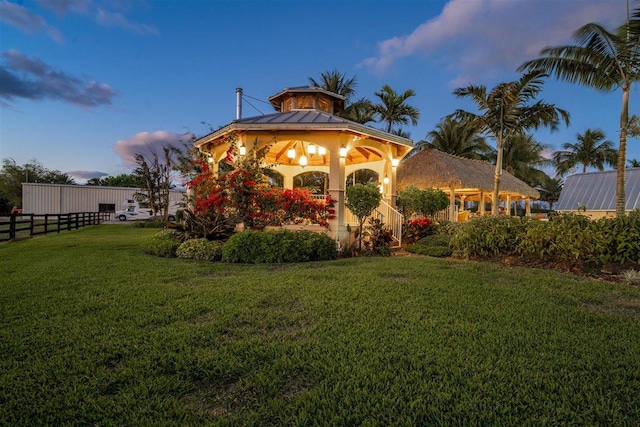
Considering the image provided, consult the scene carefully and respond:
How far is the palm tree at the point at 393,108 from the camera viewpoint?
2264 centimetres

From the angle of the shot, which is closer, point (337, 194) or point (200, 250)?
point (200, 250)

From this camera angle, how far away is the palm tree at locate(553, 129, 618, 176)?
35.0 meters

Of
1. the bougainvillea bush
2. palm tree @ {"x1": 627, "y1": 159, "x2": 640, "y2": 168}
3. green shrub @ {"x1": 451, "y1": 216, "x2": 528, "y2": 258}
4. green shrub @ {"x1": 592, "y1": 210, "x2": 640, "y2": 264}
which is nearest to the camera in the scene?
green shrub @ {"x1": 592, "y1": 210, "x2": 640, "y2": 264}

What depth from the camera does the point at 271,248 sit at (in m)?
7.25

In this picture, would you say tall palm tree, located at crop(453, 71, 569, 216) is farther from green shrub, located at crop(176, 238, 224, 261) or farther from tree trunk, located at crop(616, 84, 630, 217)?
green shrub, located at crop(176, 238, 224, 261)

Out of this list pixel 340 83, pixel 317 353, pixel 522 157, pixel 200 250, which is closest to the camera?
pixel 317 353

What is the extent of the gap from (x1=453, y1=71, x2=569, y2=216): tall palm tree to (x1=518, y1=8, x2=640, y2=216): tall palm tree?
8.46 feet

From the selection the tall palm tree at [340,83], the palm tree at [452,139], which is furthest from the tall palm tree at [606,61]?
the palm tree at [452,139]

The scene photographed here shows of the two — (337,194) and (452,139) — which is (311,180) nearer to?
(452,139)

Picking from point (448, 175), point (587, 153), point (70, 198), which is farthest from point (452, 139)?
point (70, 198)

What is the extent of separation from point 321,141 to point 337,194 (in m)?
1.59

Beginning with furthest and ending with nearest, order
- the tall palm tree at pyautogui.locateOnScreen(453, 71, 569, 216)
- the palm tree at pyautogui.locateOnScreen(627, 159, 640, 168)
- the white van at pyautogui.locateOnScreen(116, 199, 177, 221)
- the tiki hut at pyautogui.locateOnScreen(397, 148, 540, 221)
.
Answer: the palm tree at pyautogui.locateOnScreen(627, 159, 640, 168), the white van at pyautogui.locateOnScreen(116, 199, 177, 221), the tiki hut at pyautogui.locateOnScreen(397, 148, 540, 221), the tall palm tree at pyautogui.locateOnScreen(453, 71, 569, 216)

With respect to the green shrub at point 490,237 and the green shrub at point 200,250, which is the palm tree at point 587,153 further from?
the green shrub at point 200,250

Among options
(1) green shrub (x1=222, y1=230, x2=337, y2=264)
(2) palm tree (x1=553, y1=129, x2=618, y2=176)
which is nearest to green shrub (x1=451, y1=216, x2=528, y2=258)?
(1) green shrub (x1=222, y1=230, x2=337, y2=264)
